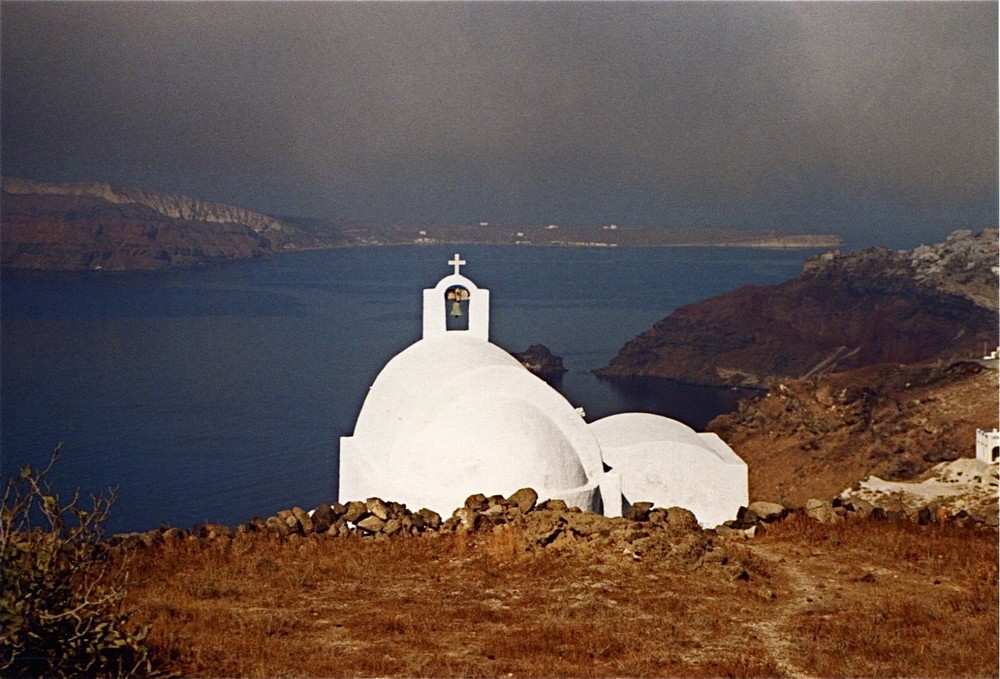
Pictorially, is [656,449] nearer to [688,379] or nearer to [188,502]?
[188,502]

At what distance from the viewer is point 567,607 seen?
923 centimetres

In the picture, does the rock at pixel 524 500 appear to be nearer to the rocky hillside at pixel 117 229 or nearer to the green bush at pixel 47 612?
the green bush at pixel 47 612

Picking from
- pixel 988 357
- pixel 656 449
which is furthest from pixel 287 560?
pixel 988 357

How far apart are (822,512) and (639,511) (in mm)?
2206

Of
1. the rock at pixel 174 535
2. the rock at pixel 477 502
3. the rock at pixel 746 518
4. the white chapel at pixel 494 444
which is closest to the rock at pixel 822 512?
the rock at pixel 746 518

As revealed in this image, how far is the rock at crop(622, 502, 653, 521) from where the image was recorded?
38.5 feet

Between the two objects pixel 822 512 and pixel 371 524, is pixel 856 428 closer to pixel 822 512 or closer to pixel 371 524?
pixel 822 512

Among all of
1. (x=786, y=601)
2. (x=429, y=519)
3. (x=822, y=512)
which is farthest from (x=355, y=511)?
(x=822, y=512)

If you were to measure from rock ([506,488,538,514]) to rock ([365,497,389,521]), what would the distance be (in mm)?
1262

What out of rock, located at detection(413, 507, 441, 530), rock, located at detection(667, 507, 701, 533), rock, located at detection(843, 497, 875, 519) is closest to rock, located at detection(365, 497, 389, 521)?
rock, located at detection(413, 507, 441, 530)

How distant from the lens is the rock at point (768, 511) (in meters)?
12.4

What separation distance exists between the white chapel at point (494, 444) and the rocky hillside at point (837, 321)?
3514 centimetres

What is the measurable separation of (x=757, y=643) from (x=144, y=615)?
15.3ft

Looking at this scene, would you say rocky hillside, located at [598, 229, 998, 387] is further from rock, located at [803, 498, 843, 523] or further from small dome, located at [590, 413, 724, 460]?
rock, located at [803, 498, 843, 523]
